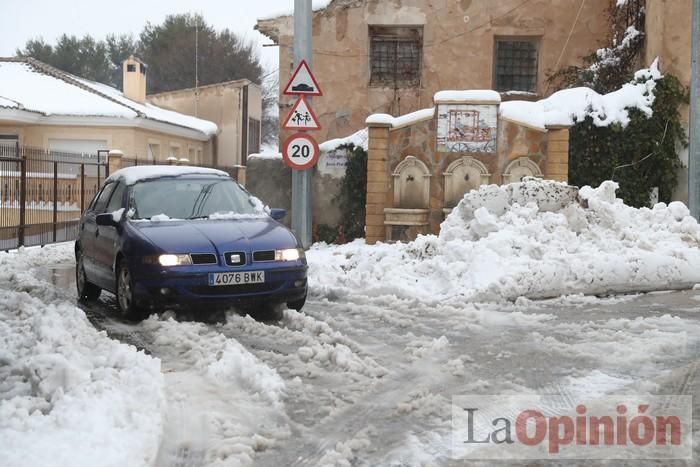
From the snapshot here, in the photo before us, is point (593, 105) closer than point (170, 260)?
No

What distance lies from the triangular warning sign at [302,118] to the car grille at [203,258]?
18.3 ft

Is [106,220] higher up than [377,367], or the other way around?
[106,220]

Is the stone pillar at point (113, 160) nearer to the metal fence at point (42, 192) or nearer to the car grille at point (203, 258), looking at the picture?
the metal fence at point (42, 192)

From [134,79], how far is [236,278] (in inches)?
1340

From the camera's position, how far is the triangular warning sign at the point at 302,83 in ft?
45.6

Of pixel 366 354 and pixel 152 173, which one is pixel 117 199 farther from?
pixel 366 354

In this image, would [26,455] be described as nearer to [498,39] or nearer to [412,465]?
[412,465]

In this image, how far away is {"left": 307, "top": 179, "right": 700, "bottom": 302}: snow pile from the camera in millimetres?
10750

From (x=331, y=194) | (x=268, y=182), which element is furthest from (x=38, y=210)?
(x=331, y=194)

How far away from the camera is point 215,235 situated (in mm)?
9031

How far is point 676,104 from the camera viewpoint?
1758 cm

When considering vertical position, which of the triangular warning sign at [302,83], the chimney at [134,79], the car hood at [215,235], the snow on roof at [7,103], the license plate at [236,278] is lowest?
the license plate at [236,278]

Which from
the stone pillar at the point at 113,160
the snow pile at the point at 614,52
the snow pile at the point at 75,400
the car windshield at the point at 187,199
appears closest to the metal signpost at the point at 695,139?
the snow pile at the point at 614,52

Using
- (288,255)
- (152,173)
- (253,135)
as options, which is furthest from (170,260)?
(253,135)
